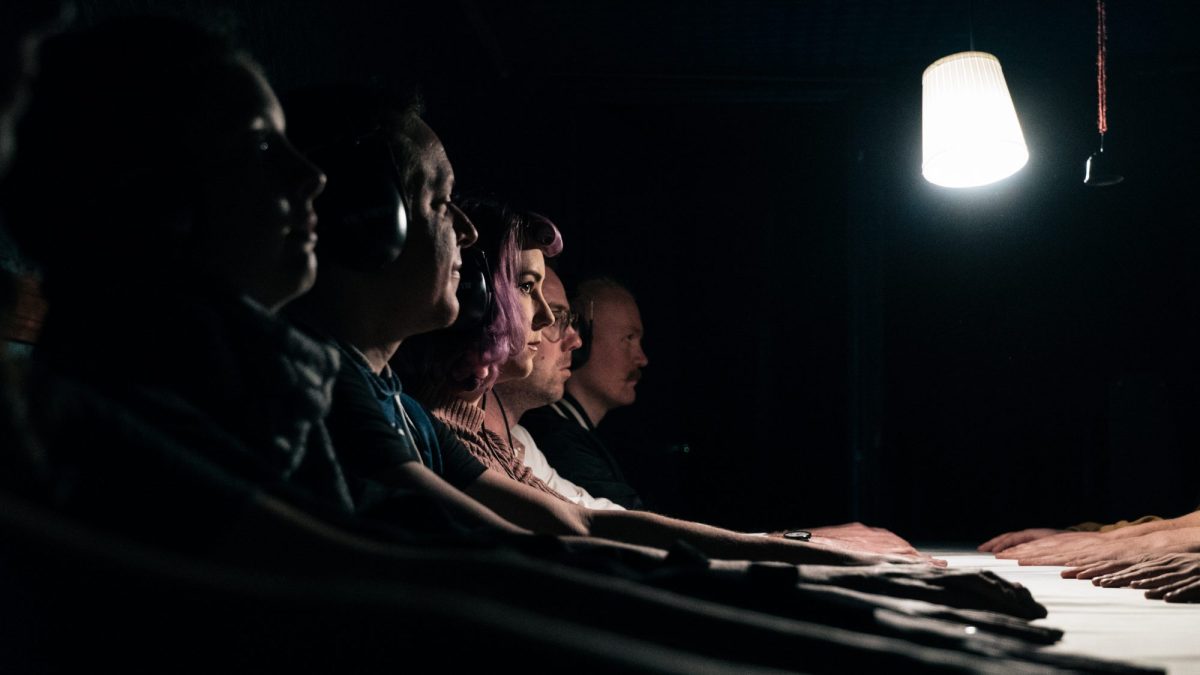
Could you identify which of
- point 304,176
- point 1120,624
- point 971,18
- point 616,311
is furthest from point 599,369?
point 304,176

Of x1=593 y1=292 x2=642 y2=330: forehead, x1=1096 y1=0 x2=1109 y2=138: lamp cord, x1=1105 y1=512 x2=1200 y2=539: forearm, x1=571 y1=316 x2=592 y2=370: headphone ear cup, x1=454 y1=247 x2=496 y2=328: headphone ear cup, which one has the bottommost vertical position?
x1=1105 y1=512 x2=1200 y2=539: forearm

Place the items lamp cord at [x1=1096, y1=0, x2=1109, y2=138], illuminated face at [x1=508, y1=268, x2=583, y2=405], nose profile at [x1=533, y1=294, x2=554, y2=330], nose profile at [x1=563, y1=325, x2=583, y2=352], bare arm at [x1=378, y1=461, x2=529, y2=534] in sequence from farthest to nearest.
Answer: lamp cord at [x1=1096, y1=0, x2=1109, y2=138]
nose profile at [x1=563, y1=325, x2=583, y2=352]
illuminated face at [x1=508, y1=268, x2=583, y2=405]
nose profile at [x1=533, y1=294, x2=554, y2=330]
bare arm at [x1=378, y1=461, x2=529, y2=534]

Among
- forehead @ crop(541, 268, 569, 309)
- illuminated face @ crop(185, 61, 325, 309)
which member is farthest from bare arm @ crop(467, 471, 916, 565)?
forehead @ crop(541, 268, 569, 309)

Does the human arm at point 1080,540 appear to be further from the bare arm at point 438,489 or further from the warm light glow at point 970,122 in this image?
the bare arm at point 438,489

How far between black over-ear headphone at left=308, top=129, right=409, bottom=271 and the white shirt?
4.34 feet

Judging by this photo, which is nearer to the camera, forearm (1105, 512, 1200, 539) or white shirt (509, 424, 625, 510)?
forearm (1105, 512, 1200, 539)

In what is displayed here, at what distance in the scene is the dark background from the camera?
350 cm

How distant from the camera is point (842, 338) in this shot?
3.93 meters

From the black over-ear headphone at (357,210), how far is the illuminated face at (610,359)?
84.2 inches

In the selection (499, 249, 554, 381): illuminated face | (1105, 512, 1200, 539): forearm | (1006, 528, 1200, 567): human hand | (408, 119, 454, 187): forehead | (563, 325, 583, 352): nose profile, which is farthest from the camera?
(563, 325, 583, 352): nose profile

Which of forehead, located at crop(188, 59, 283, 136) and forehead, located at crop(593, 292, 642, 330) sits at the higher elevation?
forehead, located at crop(593, 292, 642, 330)

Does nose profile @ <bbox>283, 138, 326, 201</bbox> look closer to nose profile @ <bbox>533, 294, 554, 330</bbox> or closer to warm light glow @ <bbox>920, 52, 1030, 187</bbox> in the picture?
nose profile @ <bbox>533, 294, 554, 330</bbox>

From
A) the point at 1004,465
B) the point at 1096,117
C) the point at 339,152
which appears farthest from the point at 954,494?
the point at 339,152

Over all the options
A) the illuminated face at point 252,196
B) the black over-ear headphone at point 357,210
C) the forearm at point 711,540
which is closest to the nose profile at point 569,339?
the forearm at point 711,540
